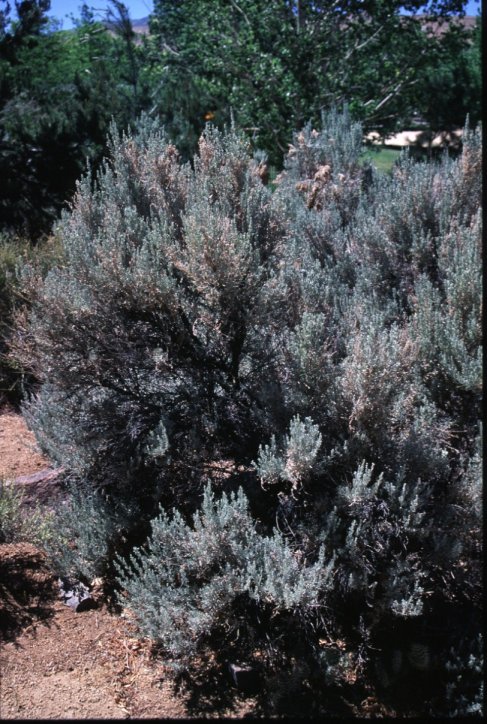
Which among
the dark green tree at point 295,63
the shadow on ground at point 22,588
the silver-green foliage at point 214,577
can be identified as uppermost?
the dark green tree at point 295,63

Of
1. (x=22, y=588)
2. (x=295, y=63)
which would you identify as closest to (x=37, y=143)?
(x=295, y=63)

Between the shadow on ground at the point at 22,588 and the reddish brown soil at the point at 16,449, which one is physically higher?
the reddish brown soil at the point at 16,449

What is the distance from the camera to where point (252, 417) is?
3.62 m

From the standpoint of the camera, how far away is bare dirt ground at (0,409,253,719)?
2.95 metres

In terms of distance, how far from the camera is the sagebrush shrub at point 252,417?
3.05 meters

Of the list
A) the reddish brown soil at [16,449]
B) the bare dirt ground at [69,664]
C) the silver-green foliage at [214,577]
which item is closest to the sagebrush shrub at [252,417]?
the silver-green foliage at [214,577]

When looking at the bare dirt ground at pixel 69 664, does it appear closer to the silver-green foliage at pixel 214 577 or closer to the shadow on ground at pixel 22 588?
the shadow on ground at pixel 22 588

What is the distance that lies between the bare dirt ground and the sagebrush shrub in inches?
8.9

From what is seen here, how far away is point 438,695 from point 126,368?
211 centimetres

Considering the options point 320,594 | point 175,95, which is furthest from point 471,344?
point 175,95

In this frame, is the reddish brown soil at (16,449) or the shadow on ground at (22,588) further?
the reddish brown soil at (16,449)

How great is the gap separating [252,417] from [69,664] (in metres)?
1.42

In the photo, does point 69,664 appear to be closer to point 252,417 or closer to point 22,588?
point 22,588

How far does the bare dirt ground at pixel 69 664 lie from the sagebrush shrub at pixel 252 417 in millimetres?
226
